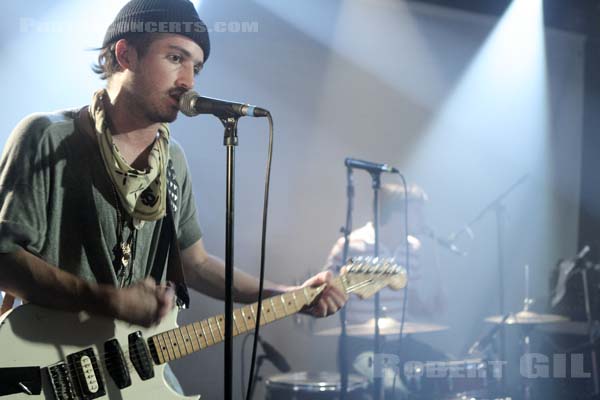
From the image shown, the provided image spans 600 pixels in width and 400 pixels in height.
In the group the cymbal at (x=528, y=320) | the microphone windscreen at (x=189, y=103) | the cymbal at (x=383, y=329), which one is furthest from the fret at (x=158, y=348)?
the cymbal at (x=528, y=320)

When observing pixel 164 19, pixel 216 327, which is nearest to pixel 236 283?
pixel 216 327

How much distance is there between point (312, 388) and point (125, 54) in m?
2.17

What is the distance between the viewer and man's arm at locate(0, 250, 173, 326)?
221cm

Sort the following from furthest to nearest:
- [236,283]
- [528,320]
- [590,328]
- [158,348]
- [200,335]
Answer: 1. [590,328]
2. [528,320]
3. [236,283]
4. [200,335]
5. [158,348]

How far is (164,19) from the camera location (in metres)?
2.55

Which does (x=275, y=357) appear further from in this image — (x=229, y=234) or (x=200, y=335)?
(x=229, y=234)

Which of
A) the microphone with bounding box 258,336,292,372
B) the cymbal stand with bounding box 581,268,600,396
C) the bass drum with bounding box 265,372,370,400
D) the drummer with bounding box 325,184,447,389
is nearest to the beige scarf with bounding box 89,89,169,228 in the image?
the bass drum with bounding box 265,372,370,400

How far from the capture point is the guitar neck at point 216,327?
2338 millimetres

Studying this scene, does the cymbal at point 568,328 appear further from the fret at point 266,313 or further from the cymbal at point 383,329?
the fret at point 266,313

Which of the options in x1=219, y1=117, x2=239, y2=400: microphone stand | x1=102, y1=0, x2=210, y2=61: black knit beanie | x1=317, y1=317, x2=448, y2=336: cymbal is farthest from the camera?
x1=317, y1=317, x2=448, y2=336: cymbal

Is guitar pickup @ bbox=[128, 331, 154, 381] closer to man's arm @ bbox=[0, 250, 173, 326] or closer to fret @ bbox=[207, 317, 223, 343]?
man's arm @ bbox=[0, 250, 173, 326]

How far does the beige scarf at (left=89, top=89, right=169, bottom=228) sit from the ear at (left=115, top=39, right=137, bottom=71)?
0.59 feet

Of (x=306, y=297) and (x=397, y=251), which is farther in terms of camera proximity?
(x=397, y=251)

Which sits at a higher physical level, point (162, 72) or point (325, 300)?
point (162, 72)
